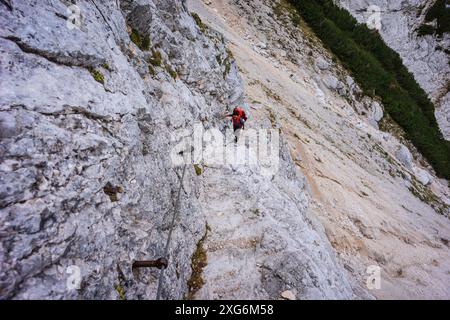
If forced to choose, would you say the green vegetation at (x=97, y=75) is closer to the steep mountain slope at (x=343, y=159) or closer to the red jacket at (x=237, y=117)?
the steep mountain slope at (x=343, y=159)

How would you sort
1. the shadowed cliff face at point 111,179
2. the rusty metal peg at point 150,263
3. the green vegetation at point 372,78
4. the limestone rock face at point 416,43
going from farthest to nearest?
the limestone rock face at point 416,43 → the green vegetation at point 372,78 → the rusty metal peg at point 150,263 → the shadowed cliff face at point 111,179

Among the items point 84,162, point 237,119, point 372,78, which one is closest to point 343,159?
point 237,119

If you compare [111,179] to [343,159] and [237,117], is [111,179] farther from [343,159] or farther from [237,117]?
[343,159]

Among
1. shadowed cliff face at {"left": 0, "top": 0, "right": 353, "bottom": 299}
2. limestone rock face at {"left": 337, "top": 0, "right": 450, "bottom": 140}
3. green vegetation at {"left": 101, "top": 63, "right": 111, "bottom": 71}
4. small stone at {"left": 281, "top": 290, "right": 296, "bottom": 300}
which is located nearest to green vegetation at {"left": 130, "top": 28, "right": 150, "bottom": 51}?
shadowed cliff face at {"left": 0, "top": 0, "right": 353, "bottom": 299}

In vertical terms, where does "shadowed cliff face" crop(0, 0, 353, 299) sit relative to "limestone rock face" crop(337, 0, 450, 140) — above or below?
below

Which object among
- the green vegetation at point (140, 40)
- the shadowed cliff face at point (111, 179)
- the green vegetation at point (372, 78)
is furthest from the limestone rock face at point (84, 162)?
the green vegetation at point (372, 78)

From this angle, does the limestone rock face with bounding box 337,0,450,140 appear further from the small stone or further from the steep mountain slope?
the small stone

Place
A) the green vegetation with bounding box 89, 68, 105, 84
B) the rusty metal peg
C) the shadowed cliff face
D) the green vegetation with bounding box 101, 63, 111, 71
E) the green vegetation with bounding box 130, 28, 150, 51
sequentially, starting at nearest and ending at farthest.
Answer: the shadowed cliff face < the rusty metal peg < the green vegetation with bounding box 89, 68, 105, 84 < the green vegetation with bounding box 101, 63, 111, 71 < the green vegetation with bounding box 130, 28, 150, 51
